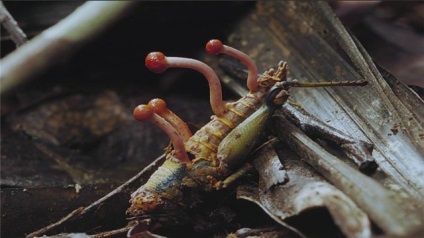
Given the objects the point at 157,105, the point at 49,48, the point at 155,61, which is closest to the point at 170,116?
the point at 157,105

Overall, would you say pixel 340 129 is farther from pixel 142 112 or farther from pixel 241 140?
pixel 142 112

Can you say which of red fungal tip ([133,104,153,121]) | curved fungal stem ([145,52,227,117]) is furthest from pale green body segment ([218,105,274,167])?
red fungal tip ([133,104,153,121])

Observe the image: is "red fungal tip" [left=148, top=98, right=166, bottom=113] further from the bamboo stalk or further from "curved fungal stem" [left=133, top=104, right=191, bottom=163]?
the bamboo stalk

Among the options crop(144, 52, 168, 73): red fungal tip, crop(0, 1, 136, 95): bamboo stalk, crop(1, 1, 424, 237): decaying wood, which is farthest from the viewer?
crop(144, 52, 168, 73): red fungal tip

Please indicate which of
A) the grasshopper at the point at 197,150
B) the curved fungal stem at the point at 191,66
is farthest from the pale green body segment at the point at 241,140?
the curved fungal stem at the point at 191,66

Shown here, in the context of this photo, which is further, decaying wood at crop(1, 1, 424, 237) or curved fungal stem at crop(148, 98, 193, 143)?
curved fungal stem at crop(148, 98, 193, 143)

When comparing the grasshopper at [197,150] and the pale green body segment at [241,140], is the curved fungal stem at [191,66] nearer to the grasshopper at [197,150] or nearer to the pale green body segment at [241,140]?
the grasshopper at [197,150]

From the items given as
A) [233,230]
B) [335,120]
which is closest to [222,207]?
[233,230]
